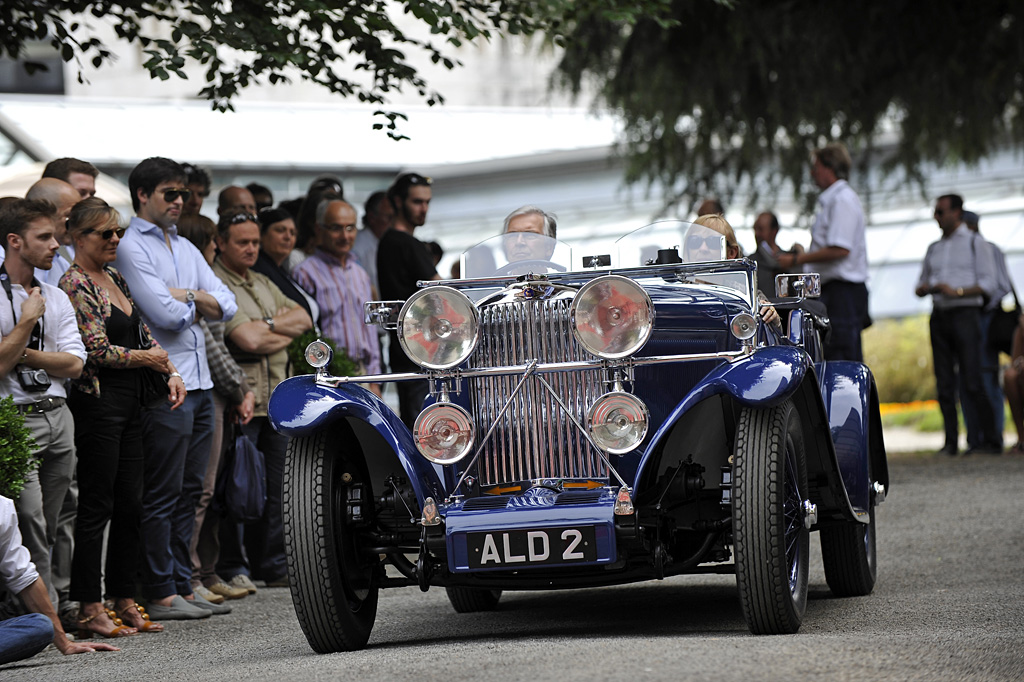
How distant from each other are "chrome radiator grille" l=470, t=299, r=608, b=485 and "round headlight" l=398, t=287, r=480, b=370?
0.20 m

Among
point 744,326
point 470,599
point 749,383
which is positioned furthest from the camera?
point 470,599

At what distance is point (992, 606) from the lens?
600 centimetres

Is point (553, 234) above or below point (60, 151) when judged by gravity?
below

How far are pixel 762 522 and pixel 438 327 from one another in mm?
1385

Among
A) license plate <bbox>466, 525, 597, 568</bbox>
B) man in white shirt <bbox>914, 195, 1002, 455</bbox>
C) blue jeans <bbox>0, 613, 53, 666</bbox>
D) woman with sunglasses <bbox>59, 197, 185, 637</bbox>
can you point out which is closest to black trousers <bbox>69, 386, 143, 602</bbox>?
woman with sunglasses <bbox>59, 197, 185, 637</bbox>

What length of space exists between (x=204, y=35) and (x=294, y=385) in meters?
2.81

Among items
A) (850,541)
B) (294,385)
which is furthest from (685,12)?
(294,385)

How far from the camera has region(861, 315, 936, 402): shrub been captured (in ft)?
68.3

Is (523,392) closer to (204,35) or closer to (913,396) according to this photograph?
(204,35)

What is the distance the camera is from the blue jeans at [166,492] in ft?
22.8

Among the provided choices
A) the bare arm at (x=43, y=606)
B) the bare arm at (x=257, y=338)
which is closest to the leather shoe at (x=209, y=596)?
the bare arm at (x=257, y=338)

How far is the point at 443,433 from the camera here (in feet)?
17.9

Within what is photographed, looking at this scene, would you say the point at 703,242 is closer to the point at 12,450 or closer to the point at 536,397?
the point at 536,397

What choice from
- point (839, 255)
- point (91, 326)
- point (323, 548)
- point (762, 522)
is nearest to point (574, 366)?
point (762, 522)
